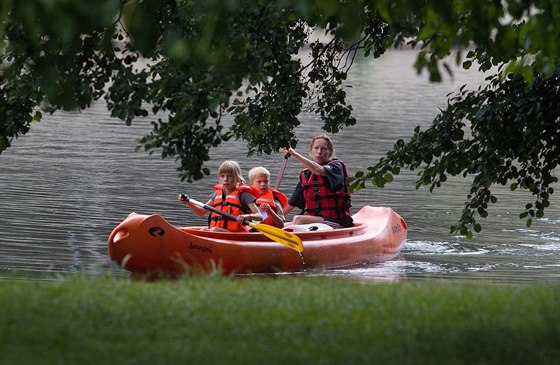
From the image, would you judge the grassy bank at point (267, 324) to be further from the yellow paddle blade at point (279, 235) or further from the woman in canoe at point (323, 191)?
the woman in canoe at point (323, 191)

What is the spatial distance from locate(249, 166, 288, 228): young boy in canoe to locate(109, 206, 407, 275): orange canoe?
13.9 inches

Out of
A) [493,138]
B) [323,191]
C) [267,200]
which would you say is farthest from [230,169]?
[493,138]

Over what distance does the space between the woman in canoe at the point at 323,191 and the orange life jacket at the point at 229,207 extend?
0.99 metres

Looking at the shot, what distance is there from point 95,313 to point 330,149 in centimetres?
855

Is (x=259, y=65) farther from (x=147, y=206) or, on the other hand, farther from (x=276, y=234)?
(x=147, y=206)

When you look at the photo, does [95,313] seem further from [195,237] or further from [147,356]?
[195,237]

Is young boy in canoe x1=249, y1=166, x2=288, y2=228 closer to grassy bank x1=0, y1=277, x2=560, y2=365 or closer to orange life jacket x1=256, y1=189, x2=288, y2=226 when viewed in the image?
orange life jacket x1=256, y1=189, x2=288, y2=226

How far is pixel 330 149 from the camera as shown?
47.3 ft

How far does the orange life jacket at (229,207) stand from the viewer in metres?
13.1

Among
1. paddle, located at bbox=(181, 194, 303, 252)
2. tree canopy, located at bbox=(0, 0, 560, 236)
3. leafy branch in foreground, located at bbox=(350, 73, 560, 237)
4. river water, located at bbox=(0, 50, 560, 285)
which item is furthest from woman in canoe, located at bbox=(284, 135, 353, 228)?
leafy branch in foreground, located at bbox=(350, 73, 560, 237)

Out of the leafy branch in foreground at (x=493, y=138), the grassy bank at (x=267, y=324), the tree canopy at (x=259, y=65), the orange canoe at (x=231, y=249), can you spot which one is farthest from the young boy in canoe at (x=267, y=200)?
the grassy bank at (x=267, y=324)

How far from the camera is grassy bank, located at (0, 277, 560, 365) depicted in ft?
17.4

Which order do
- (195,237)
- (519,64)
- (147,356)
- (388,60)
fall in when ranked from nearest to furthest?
(147,356)
(519,64)
(195,237)
(388,60)

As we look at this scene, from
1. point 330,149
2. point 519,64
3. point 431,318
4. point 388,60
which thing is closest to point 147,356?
point 431,318
